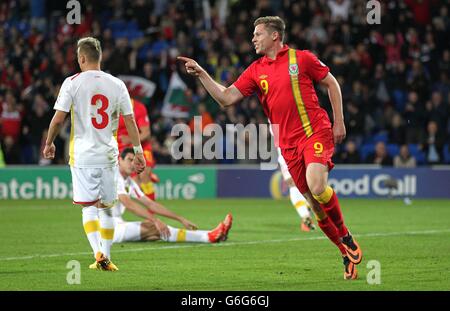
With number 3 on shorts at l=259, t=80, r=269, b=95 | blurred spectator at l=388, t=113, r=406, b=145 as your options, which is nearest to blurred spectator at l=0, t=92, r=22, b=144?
blurred spectator at l=388, t=113, r=406, b=145

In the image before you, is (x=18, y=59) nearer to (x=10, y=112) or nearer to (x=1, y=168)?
(x=10, y=112)

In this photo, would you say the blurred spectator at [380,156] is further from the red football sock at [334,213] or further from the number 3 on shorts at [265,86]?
the red football sock at [334,213]

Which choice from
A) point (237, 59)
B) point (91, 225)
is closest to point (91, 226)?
point (91, 225)

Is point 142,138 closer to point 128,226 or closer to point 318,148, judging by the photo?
point 128,226

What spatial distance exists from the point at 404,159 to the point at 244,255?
1124cm

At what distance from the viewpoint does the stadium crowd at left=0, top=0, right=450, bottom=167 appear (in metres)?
22.5

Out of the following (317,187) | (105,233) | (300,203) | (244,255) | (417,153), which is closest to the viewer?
(317,187)

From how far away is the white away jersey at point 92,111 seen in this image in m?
9.30

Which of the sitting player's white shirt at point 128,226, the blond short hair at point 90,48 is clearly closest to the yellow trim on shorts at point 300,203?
the sitting player's white shirt at point 128,226

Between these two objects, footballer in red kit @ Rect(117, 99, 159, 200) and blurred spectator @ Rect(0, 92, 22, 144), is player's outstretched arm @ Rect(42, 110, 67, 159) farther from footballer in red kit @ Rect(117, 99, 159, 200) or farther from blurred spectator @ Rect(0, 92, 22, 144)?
blurred spectator @ Rect(0, 92, 22, 144)

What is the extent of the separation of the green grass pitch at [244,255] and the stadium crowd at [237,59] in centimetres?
486

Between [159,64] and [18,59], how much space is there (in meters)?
3.53

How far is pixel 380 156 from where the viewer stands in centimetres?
2183
